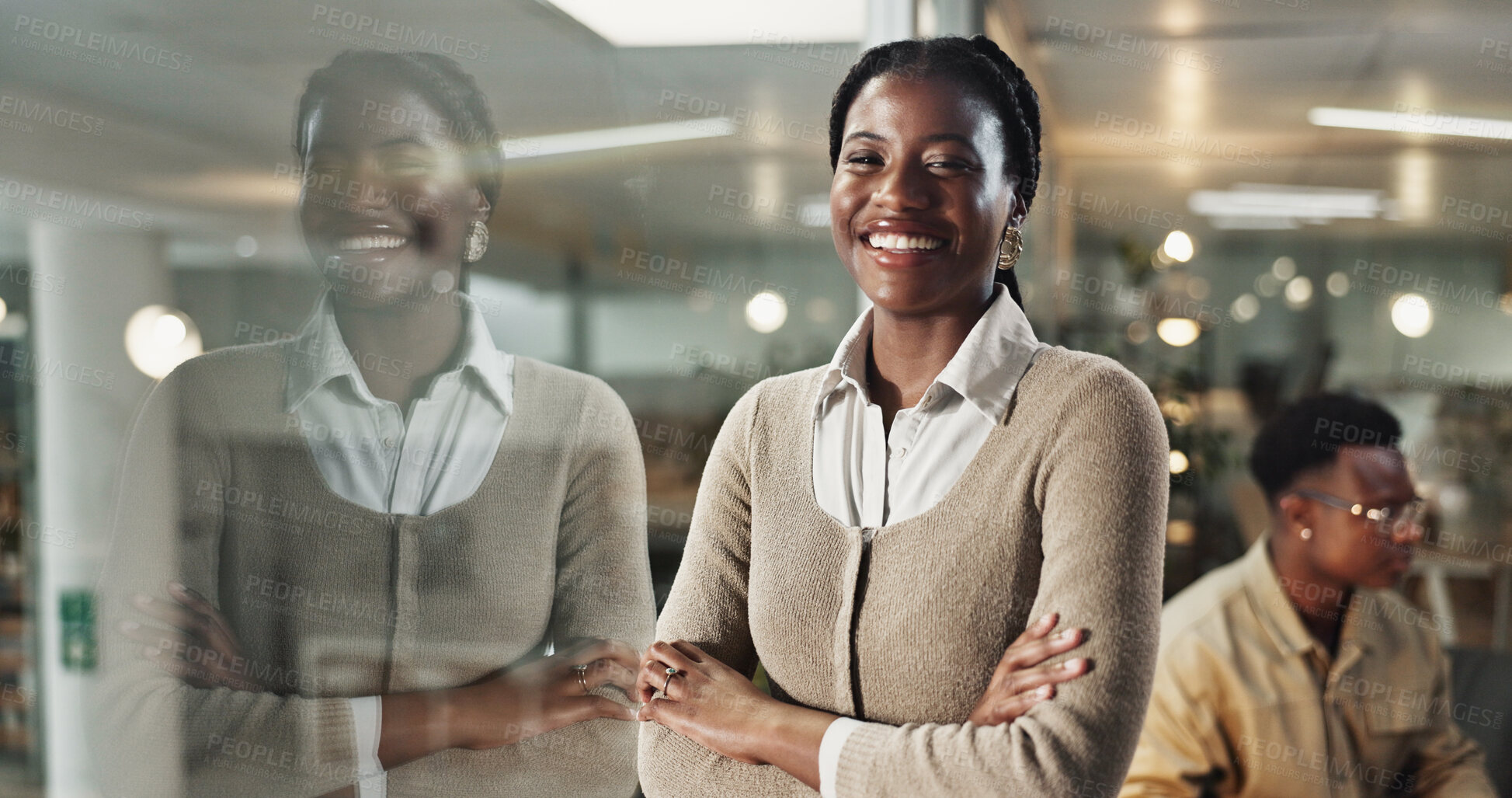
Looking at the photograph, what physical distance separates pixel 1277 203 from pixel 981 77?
280cm

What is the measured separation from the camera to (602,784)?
65.3 inches

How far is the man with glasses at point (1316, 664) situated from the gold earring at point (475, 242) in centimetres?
148

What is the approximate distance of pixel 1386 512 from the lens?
8.79ft

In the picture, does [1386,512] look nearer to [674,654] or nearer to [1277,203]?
[1277,203]

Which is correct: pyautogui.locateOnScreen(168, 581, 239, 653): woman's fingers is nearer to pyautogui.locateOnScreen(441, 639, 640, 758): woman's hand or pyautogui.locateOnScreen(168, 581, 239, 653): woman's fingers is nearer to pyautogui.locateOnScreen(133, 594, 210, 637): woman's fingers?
pyautogui.locateOnScreen(133, 594, 210, 637): woman's fingers

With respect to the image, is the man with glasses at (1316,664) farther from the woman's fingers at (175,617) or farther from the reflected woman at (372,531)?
the woman's fingers at (175,617)

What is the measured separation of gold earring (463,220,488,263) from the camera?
153 centimetres

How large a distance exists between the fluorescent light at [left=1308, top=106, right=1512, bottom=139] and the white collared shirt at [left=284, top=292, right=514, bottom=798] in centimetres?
272

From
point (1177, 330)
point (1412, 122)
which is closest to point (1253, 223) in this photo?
point (1177, 330)

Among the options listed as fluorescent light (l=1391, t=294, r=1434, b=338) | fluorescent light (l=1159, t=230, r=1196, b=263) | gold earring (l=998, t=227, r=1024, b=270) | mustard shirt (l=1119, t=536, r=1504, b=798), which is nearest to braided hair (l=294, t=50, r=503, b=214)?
gold earring (l=998, t=227, r=1024, b=270)

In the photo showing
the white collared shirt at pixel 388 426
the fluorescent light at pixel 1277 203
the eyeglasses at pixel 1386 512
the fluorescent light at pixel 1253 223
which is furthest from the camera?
the fluorescent light at pixel 1253 223

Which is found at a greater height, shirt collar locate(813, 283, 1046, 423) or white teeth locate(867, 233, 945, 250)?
white teeth locate(867, 233, 945, 250)

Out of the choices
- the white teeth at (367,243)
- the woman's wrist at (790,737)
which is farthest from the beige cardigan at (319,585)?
the woman's wrist at (790,737)

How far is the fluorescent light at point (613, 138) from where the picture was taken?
5.35 ft
